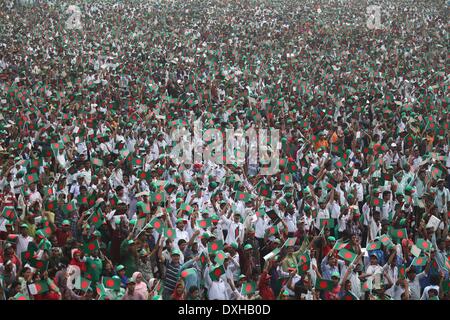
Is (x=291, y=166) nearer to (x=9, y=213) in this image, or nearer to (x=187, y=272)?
(x=187, y=272)

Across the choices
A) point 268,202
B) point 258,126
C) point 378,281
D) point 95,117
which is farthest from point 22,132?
point 378,281

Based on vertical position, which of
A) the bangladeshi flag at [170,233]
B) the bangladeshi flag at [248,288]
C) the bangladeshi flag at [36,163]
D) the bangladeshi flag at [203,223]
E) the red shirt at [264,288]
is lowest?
the red shirt at [264,288]

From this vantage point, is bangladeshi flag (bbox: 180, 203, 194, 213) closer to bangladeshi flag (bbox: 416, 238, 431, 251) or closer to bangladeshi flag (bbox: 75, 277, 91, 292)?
bangladeshi flag (bbox: 75, 277, 91, 292)

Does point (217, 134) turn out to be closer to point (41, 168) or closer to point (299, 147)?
point (299, 147)

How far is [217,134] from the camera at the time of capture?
516 inches

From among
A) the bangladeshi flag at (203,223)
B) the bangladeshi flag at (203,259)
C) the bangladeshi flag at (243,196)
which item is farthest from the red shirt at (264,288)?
the bangladeshi flag at (243,196)

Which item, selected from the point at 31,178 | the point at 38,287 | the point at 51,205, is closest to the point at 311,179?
the point at 51,205

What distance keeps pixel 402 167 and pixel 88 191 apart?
5261 mm

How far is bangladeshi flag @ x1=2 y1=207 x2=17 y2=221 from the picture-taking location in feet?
28.8

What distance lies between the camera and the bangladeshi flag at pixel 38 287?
21.9 ft

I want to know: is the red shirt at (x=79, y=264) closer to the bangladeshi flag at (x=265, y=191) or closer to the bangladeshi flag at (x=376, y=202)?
the bangladeshi flag at (x=265, y=191)

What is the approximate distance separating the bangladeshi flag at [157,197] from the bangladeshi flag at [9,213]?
1873 millimetres

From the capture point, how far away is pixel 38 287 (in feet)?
21.9

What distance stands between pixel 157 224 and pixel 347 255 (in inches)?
98.4
